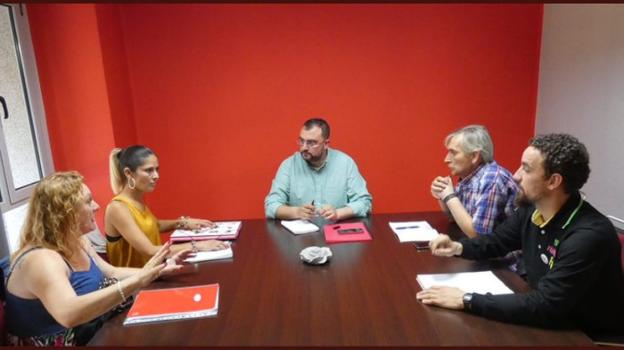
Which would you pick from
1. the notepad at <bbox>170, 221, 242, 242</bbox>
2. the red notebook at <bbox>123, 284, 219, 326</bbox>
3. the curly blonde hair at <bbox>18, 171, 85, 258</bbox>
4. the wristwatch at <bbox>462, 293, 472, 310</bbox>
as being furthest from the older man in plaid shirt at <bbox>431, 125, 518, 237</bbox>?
the curly blonde hair at <bbox>18, 171, 85, 258</bbox>

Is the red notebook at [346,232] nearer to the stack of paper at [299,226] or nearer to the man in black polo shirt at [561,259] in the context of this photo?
the stack of paper at [299,226]

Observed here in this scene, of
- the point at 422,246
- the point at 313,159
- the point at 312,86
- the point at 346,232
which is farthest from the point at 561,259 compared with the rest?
the point at 312,86

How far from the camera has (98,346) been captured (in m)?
A: 1.12

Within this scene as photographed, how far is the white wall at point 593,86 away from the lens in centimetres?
226

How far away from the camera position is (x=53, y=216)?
1.39 metres

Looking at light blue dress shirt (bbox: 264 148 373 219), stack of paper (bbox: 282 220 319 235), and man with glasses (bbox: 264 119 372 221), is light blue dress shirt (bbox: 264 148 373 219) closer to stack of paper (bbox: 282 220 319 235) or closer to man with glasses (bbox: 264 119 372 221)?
man with glasses (bbox: 264 119 372 221)

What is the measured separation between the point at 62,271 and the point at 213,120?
206 cm

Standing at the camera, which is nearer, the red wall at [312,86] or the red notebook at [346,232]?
the red notebook at [346,232]

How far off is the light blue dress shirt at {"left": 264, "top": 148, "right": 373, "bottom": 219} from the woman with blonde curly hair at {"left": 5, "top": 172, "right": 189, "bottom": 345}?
3.94 ft

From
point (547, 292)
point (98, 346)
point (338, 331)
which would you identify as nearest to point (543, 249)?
point (547, 292)

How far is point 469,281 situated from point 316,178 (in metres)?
1.36

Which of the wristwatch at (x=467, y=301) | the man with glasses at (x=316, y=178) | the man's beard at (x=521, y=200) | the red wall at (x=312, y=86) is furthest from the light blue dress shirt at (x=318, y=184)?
the wristwatch at (x=467, y=301)

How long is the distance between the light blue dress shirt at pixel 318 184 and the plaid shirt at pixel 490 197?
772 mm

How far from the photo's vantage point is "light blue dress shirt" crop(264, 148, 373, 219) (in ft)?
8.52
